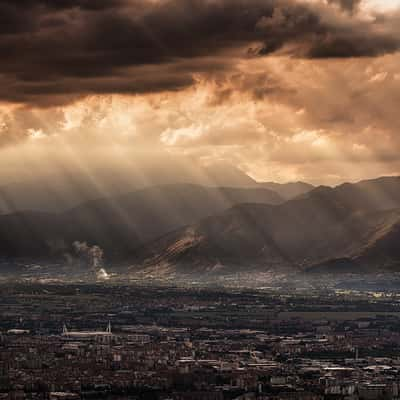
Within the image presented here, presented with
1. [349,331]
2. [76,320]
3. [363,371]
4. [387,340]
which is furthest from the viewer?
[76,320]

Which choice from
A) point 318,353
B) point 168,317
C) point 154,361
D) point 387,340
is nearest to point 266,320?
point 168,317

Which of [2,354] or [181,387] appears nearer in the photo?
[181,387]

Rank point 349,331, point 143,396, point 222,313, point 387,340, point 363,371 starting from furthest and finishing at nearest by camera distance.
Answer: point 222,313
point 349,331
point 387,340
point 363,371
point 143,396

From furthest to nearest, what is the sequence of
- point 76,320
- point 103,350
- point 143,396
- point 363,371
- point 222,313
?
point 222,313 → point 76,320 → point 103,350 → point 363,371 → point 143,396

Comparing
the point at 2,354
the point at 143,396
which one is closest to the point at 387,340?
the point at 2,354

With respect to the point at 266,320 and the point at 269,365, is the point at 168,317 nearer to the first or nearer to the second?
the point at 266,320

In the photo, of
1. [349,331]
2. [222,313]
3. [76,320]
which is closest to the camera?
[349,331]

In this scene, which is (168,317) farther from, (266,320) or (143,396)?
(143,396)

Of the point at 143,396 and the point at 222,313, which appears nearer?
the point at 143,396

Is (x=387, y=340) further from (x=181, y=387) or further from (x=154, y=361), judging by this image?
(x=181, y=387)
